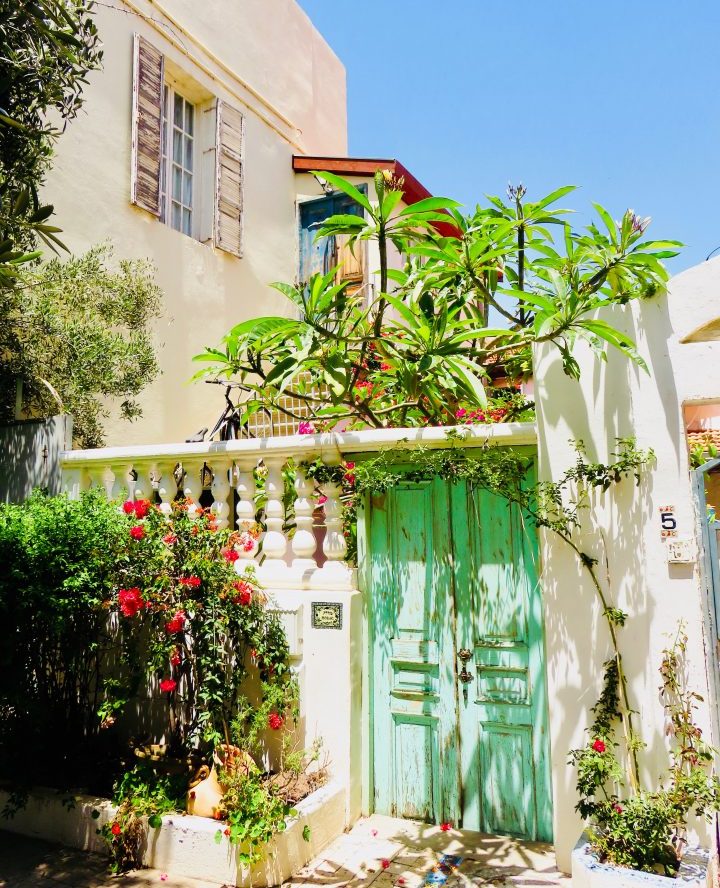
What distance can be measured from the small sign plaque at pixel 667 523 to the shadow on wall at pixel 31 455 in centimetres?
464

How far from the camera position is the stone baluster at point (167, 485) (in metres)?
5.53

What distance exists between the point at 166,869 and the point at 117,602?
5.39 feet

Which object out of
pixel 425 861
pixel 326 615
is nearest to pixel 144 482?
pixel 326 615

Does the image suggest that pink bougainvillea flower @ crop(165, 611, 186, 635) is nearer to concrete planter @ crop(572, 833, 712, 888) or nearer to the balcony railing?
the balcony railing

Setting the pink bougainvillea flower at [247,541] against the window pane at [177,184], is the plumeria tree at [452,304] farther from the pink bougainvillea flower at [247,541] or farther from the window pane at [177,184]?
the window pane at [177,184]

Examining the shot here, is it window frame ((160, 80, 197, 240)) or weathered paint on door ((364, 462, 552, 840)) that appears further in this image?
window frame ((160, 80, 197, 240))

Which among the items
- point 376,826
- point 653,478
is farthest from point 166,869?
point 653,478

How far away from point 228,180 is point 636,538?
735cm

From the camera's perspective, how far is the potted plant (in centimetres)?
347

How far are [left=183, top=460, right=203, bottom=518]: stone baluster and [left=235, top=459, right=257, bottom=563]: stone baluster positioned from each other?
0.33 m

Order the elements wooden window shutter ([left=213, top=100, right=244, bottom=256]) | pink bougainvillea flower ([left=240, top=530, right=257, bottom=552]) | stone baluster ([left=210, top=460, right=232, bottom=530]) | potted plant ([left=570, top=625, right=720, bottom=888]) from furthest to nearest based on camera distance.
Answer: wooden window shutter ([left=213, top=100, right=244, bottom=256]), stone baluster ([left=210, top=460, right=232, bottom=530]), pink bougainvillea flower ([left=240, top=530, right=257, bottom=552]), potted plant ([left=570, top=625, right=720, bottom=888])

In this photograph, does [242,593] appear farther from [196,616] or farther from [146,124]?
[146,124]

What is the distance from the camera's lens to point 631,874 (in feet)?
11.0

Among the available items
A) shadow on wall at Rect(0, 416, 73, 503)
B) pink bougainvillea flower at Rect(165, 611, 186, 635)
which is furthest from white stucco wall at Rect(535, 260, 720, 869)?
shadow on wall at Rect(0, 416, 73, 503)
